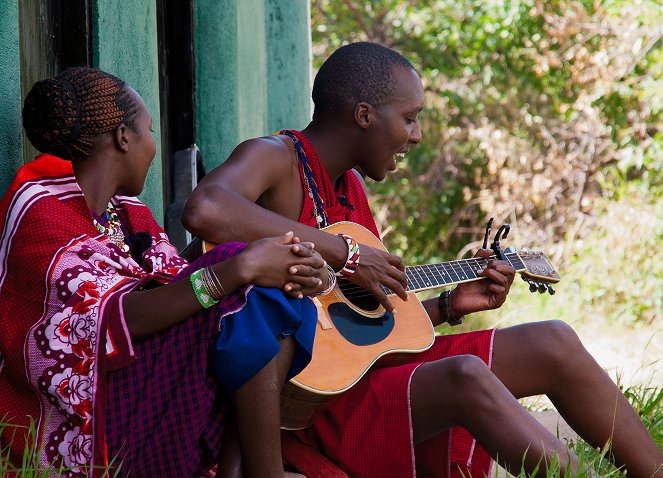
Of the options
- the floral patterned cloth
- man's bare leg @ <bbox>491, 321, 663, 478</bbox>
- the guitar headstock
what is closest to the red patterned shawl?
the floral patterned cloth

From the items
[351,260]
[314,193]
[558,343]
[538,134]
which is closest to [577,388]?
[558,343]

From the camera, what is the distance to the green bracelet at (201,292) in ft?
7.73

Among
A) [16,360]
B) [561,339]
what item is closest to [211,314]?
[16,360]

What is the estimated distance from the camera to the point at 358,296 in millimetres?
3217

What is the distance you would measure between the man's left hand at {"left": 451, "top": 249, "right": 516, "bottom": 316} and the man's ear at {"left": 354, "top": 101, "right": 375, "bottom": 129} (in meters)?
0.65

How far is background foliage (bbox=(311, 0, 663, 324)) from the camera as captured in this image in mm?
8172

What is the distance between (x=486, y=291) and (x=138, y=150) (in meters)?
1.37

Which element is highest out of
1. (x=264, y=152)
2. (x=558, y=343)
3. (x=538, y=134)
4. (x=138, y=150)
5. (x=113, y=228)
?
(x=138, y=150)

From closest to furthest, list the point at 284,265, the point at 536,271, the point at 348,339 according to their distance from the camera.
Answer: the point at 284,265, the point at 348,339, the point at 536,271

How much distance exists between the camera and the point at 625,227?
26.5ft

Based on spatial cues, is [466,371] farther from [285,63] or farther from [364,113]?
[285,63]

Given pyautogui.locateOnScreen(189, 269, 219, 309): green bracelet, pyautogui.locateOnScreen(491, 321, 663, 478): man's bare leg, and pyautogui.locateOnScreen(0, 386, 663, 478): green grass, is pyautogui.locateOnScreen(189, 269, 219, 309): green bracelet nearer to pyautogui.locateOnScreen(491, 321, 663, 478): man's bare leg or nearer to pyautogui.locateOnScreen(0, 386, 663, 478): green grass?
pyautogui.locateOnScreen(0, 386, 663, 478): green grass

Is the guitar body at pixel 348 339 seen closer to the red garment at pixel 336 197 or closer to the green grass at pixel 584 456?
the red garment at pixel 336 197

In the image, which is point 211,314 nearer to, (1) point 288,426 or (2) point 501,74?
(1) point 288,426
